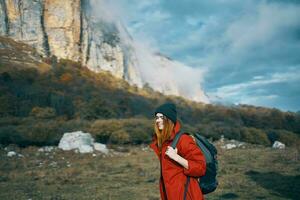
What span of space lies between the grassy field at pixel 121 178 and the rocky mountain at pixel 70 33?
60.8 metres

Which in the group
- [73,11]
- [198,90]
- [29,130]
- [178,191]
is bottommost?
[198,90]

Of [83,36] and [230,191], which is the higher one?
[83,36]

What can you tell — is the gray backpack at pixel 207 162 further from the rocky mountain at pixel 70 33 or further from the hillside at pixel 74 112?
the rocky mountain at pixel 70 33

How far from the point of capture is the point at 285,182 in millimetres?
11922

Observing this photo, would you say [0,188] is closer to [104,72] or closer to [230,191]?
[230,191]

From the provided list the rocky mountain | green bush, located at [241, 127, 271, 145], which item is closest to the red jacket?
green bush, located at [241, 127, 271, 145]

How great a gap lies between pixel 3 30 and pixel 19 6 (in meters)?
6.26

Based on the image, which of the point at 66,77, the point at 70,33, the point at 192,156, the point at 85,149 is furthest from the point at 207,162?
the point at 70,33

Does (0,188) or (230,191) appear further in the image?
(0,188)

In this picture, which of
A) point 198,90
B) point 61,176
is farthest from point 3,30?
point 198,90

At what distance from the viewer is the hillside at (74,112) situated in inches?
1284

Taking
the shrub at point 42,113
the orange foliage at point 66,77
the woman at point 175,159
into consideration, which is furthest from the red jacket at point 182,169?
the orange foliage at point 66,77

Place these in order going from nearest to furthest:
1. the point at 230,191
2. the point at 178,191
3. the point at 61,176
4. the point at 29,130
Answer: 1. the point at 178,191
2. the point at 230,191
3. the point at 61,176
4. the point at 29,130

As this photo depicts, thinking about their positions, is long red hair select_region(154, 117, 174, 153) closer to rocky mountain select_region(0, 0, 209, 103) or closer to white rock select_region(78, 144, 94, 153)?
white rock select_region(78, 144, 94, 153)
